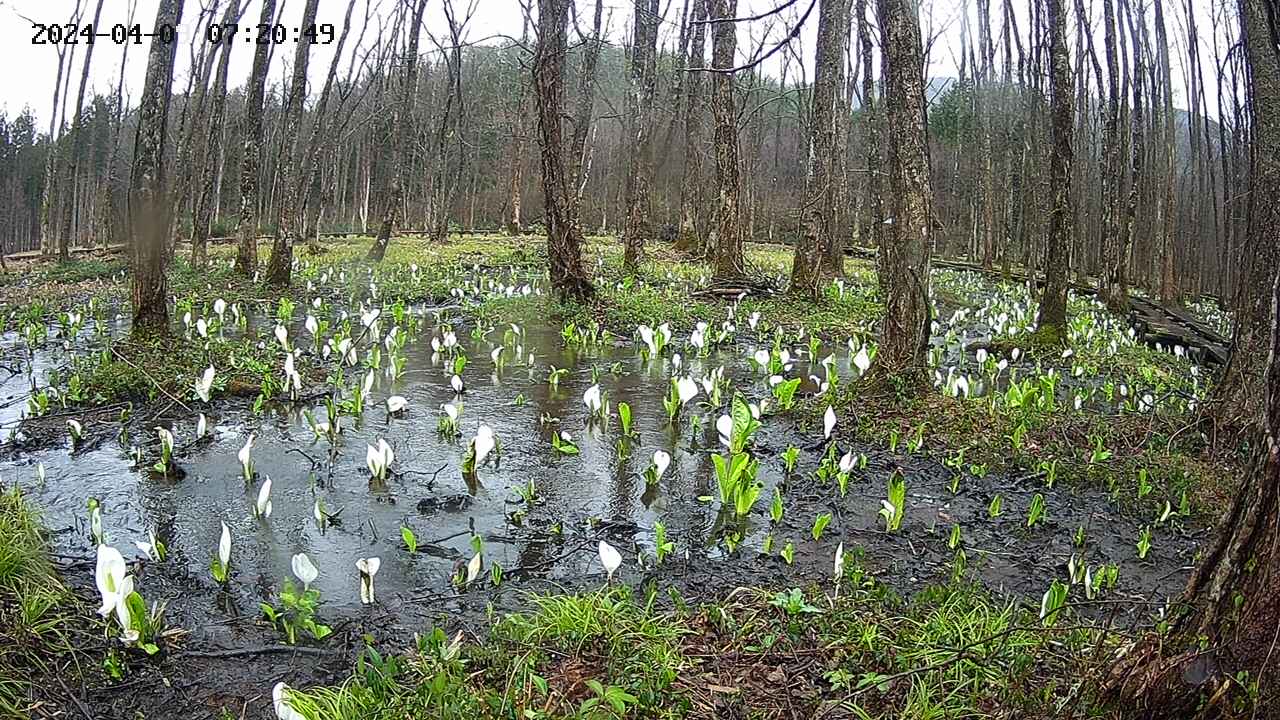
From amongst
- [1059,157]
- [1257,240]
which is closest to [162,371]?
[1257,240]

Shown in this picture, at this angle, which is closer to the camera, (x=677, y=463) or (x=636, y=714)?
(x=636, y=714)

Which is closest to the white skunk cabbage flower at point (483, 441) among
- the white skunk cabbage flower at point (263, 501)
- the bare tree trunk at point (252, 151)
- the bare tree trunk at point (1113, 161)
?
the white skunk cabbage flower at point (263, 501)

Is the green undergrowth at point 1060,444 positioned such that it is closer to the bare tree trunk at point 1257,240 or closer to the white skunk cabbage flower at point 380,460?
the bare tree trunk at point 1257,240

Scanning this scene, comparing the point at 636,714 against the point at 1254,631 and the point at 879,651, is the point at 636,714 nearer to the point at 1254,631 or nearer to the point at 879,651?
the point at 879,651

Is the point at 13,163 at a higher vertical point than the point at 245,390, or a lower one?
higher

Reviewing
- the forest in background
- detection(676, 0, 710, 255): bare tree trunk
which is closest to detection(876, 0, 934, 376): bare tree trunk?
the forest in background

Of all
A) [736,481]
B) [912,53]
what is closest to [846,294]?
[912,53]

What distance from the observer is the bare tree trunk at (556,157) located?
415 inches

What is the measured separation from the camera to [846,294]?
13.8 meters

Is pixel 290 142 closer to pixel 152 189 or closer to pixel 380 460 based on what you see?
pixel 152 189

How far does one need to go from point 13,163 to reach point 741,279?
4488cm

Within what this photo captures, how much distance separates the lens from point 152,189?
7.48 metres

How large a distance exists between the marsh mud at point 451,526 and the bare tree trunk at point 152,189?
1.73 meters

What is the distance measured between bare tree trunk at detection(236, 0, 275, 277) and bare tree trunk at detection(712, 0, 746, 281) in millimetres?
6992
